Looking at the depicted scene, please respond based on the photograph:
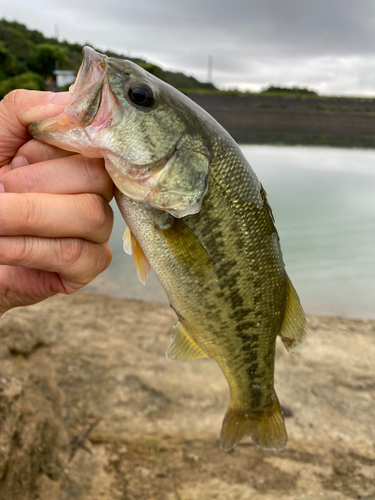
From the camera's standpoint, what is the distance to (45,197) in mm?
1405

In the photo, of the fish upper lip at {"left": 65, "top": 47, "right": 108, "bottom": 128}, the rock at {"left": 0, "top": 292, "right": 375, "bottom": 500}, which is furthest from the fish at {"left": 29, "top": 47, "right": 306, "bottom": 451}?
the rock at {"left": 0, "top": 292, "right": 375, "bottom": 500}

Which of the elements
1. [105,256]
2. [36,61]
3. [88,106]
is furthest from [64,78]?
[36,61]

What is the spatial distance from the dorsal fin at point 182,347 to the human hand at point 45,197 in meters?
0.72

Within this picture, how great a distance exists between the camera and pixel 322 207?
1612cm

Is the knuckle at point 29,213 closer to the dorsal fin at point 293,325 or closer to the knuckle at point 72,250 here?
the knuckle at point 72,250

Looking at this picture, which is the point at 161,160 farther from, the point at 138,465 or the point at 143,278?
the point at 138,465

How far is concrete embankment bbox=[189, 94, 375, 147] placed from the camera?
4069cm

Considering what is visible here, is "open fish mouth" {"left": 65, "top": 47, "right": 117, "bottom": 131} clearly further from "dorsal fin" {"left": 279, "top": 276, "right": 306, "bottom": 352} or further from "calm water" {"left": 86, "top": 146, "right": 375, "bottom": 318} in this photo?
"dorsal fin" {"left": 279, "top": 276, "right": 306, "bottom": 352}

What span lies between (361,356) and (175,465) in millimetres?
3369

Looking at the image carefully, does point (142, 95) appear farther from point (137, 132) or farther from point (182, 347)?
point (182, 347)

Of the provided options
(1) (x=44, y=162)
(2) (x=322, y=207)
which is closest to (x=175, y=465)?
(1) (x=44, y=162)

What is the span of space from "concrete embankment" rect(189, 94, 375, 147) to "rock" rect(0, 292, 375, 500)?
3822 cm

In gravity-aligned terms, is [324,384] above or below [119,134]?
below

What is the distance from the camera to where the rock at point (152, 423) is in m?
3.03
